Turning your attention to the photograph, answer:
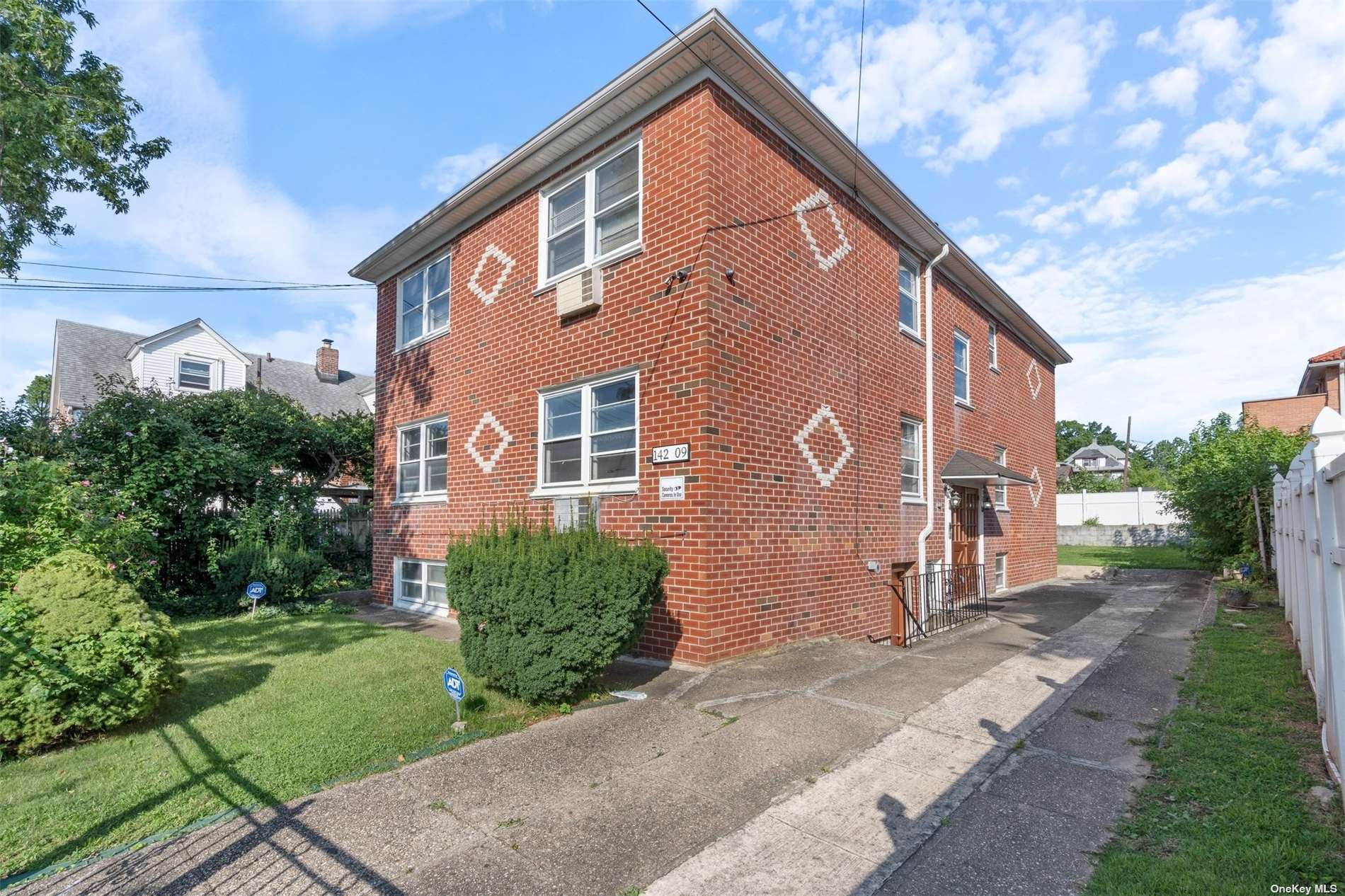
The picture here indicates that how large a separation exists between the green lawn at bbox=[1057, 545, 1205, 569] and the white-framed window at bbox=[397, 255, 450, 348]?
64.1ft

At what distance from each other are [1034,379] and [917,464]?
8289 mm

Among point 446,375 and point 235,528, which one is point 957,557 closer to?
point 446,375

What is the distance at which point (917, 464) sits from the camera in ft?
37.8

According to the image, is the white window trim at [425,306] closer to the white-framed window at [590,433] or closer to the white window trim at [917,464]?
the white-framed window at [590,433]

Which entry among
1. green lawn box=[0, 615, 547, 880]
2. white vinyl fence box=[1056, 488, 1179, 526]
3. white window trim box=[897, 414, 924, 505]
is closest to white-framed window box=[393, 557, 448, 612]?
green lawn box=[0, 615, 547, 880]

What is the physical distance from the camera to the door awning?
1150cm

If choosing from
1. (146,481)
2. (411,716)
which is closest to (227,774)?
(411,716)

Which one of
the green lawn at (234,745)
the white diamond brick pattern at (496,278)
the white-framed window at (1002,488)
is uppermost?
the white diamond brick pattern at (496,278)

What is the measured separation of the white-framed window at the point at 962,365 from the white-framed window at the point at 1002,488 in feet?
6.51

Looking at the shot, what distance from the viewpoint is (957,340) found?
13625mm

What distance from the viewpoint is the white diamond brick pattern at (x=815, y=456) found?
8531 millimetres

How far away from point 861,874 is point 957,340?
39.9 ft

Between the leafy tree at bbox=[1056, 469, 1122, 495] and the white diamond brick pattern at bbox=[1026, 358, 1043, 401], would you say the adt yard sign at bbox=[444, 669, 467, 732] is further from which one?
the leafy tree at bbox=[1056, 469, 1122, 495]

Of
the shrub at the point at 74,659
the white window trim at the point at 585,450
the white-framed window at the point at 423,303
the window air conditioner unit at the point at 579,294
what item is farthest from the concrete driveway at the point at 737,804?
the white-framed window at the point at 423,303
